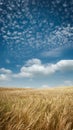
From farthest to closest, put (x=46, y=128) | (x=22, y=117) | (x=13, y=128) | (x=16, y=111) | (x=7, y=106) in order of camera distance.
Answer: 1. (x=7, y=106)
2. (x=16, y=111)
3. (x=22, y=117)
4. (x=46, y=128)
5. (x=13, y=128)

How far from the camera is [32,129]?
3.29 meters

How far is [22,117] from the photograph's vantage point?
3713 millimetres

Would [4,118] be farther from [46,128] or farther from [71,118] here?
[71,118]

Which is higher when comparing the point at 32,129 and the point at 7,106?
the point at 7,106

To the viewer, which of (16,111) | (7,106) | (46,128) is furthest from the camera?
(7,106)

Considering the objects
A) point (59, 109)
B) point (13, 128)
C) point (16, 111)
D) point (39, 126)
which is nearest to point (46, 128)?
point (39, 126)

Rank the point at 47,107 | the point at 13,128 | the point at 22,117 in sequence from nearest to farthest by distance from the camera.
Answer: the point at 13,128, the point at 22,117, the point at 47,107

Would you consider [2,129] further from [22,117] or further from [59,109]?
[59,109]

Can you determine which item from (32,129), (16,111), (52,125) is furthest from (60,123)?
(16,111)

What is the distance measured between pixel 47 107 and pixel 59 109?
0.37 m

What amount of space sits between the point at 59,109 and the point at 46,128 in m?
1.13

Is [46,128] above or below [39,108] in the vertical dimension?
below

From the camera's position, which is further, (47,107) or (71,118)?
(47,107)

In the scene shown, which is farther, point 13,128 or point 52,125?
point 52,125
